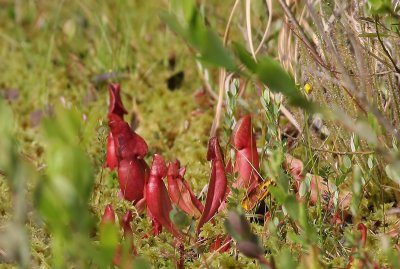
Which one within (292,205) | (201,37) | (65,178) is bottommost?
(292,205)

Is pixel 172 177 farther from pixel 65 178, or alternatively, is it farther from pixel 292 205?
pixel 65 178

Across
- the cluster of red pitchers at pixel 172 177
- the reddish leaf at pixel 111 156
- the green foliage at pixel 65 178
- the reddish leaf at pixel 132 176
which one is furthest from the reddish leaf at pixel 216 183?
the green foliage at pixel 65 178

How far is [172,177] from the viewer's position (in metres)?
1.61

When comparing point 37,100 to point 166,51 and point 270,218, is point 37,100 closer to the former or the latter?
point 166,51

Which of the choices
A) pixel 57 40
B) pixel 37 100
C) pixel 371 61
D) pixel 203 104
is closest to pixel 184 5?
pixel 371 61

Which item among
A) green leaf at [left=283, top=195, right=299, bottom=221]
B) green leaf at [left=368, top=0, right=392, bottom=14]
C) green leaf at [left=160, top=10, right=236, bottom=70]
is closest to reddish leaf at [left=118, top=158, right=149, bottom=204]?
green leaf at [left=283, top=195, right=299, bottom=221]

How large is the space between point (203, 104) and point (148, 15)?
101cm

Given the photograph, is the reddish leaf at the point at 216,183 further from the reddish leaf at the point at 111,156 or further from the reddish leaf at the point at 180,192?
the reddish leaf at the point at 111,156

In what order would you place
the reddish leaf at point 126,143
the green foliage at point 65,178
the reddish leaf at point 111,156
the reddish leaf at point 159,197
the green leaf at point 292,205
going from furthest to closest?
1. the reddish leaf at point 111,156
2. the reddish leaf at point 126,143
3. the reddish leaf at point 159,197
4. the green leaf at point 292,205
5. the green foliage at point 65,178

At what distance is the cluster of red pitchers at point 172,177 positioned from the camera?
1.58m

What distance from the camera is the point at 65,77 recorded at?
2955 millimetres

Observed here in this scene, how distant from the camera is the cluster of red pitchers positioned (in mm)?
1582

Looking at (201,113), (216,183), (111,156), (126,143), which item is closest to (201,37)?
(216,183)

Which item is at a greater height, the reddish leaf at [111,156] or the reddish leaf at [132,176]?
the reddish leaf at [111,156]
